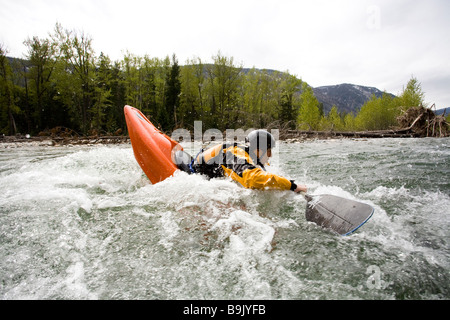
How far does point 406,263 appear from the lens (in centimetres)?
187

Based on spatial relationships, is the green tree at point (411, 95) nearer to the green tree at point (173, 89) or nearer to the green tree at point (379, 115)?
the green tree at point (379, 115)

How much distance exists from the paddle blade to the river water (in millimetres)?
109

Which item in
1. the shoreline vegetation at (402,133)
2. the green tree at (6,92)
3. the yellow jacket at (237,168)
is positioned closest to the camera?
the yellow jacket at (237,168)

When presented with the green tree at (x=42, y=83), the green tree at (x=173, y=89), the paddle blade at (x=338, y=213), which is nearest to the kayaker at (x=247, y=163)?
the paddle blade at (x=338, y=213)

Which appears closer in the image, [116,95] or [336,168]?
[336,168]

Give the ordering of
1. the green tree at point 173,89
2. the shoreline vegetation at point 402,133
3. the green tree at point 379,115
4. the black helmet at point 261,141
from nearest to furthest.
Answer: the black helmet at point 261,141
the shoreline vegetation at point 402,133
the green tree at point 173,89
the green tree at point 379,115

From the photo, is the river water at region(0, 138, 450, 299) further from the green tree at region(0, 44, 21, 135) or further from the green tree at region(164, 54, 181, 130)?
the green tree at region(164, 54, 181, 130)

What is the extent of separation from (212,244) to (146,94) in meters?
34.0

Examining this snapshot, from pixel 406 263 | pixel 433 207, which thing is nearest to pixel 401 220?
pixel 433 207

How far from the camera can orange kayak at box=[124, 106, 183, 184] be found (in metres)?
→ 4.07

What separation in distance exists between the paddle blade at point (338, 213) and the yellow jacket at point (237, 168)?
0.39 metres

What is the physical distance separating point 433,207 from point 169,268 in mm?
3280

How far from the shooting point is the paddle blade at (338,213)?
7.75 feet
